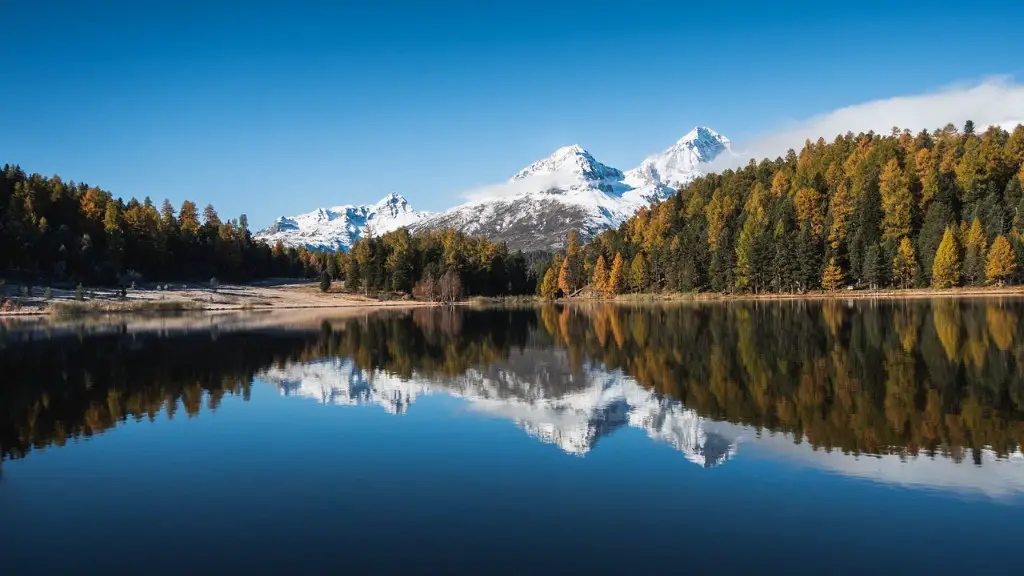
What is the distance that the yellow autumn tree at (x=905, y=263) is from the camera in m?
103

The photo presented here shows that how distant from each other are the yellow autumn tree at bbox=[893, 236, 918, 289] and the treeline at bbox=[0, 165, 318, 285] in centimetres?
13596

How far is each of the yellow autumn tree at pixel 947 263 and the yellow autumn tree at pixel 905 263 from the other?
11.8 feet

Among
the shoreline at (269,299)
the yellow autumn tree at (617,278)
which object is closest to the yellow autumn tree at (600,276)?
the yellow autumn tree at (617,278)

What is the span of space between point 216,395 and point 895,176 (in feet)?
399

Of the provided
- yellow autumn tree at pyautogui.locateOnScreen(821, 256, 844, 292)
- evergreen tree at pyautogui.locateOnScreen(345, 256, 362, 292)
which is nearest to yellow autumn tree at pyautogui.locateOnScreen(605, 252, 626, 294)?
yellow autumn tree at pyautogui.locateOnScreen(821, 256, 844, 292)

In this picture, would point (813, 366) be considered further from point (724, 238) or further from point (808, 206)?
point (808, 206)

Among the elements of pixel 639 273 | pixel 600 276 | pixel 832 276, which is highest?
pixel 639 273

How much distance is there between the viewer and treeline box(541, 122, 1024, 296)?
101750mm

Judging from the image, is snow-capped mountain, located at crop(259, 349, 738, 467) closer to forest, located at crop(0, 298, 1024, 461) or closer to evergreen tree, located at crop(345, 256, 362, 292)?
forest, located at crop(0, 298, 1024, 461)

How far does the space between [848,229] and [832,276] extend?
35.6ft

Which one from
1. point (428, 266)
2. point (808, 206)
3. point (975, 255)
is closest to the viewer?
point (975, 255)

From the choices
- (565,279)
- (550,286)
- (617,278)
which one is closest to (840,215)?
(617,278)

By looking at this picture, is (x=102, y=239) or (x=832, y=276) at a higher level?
(x=102, y=239)

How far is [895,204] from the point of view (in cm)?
11225
